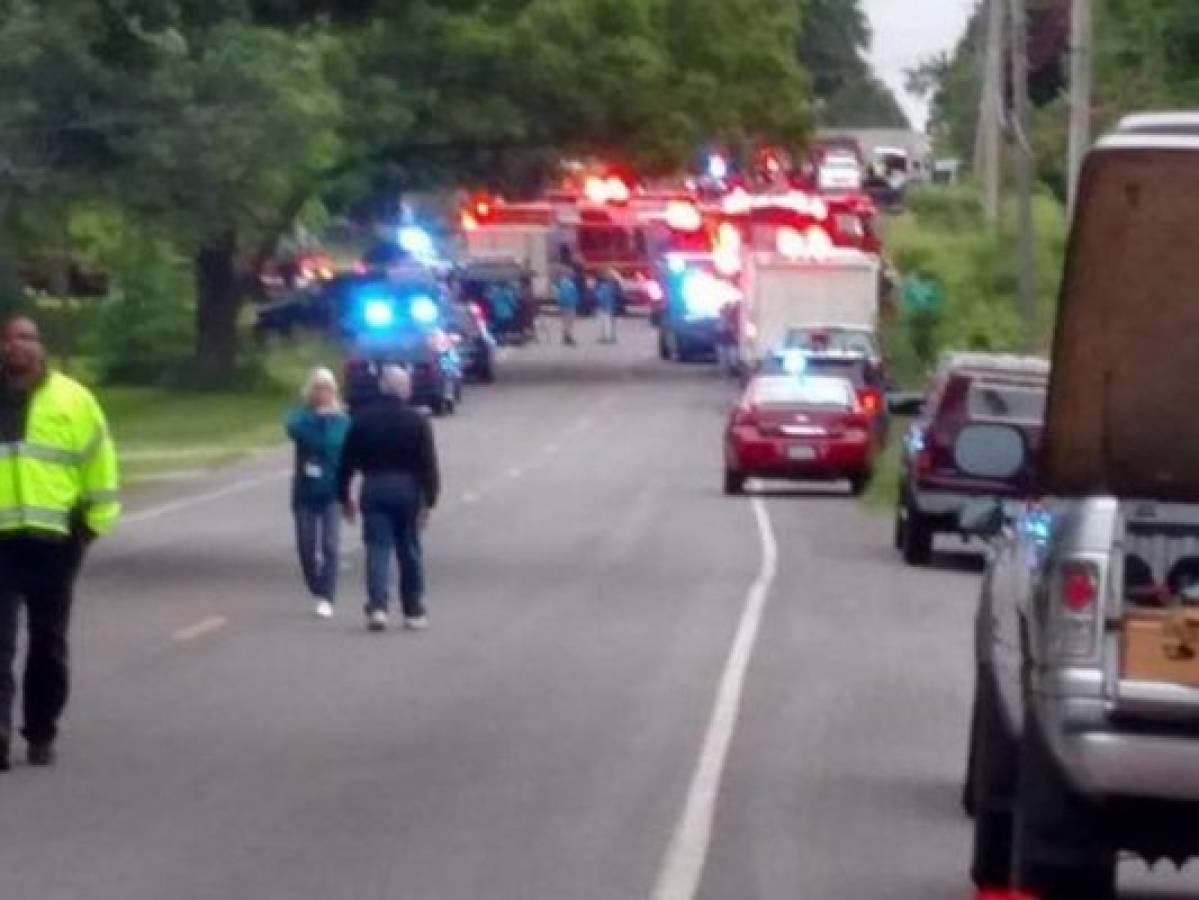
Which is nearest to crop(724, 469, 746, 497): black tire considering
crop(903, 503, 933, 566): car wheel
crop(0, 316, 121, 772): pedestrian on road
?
crop(903, 503, 933, 566): car wheel

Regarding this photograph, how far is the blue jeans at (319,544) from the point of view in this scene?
29.0 metres

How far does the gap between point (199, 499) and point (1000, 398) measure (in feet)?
46.4

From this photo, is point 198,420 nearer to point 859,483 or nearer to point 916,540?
point 859,483

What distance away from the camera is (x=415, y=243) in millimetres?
97375

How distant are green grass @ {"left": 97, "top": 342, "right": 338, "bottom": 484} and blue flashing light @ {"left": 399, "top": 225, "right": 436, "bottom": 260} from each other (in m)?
9.19

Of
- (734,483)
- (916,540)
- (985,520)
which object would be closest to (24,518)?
(985,520)

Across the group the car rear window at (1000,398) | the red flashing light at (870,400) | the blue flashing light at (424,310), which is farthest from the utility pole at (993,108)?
the car rear window at (1000,398)

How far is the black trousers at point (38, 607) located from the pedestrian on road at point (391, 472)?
26.7 ft

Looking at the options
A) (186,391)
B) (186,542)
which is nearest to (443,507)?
(186,542)

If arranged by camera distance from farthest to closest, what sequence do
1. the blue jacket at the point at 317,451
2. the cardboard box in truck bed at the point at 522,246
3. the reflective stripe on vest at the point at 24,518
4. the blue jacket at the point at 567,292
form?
the cardboard box in truck bed at the point at 522,246
the blue jacket at the point at 567,292
the blue jacket at the point at 317,451
the reflective stripe on vest at the point at 24,518

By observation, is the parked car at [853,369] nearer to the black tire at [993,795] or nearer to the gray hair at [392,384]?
the gray hair at [392,384]

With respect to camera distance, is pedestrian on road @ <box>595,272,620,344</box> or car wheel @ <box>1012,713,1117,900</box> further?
pedestrian on road @ <box>595,272,620,344</box>

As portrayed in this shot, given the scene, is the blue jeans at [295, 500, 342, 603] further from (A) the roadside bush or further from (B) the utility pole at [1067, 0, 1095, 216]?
(A) the roadside bush

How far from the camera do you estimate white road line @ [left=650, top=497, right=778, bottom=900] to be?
15.1m
